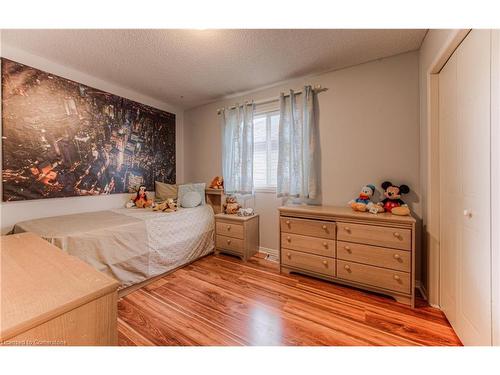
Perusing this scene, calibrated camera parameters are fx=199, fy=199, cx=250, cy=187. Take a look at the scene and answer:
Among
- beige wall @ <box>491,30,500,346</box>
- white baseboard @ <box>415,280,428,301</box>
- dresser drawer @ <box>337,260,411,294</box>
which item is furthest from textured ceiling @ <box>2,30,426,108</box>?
white baseboard @ <box>415,280,428,301</box>

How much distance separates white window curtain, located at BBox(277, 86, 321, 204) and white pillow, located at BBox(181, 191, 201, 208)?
1.16 m

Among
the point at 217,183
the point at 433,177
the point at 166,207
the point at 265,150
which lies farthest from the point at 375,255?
the point at 166,207

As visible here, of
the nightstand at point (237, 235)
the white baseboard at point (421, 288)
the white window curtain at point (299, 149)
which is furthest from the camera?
the nightstand at point (237, 235)

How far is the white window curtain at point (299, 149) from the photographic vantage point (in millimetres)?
2385

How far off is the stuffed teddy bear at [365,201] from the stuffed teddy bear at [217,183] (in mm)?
1853

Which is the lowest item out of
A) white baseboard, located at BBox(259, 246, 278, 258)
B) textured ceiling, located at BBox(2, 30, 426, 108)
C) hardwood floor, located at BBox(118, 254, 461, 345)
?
hardwood floor, located at BBox(118, 254, 461, 345)

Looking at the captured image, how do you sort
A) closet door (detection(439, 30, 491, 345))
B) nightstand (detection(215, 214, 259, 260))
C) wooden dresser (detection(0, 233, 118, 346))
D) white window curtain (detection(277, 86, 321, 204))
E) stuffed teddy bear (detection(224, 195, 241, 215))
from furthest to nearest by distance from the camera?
stuffed teddy bear (detection(224, 195, 241, 215)), nightstand (detection(215, 214, 259, 260)), white window curtain (detection(277, 86, 321, 204)), closet door (detection(439, 30, 491, 345)), wooden dresser (detection(0, 233, 118, 346))

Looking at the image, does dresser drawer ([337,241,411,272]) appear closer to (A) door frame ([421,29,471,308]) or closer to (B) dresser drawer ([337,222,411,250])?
(B) dresser drawer ([337,222,411,250])

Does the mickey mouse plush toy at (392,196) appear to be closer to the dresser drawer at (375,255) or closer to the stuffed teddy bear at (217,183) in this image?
the dresser drawer at (375,255)

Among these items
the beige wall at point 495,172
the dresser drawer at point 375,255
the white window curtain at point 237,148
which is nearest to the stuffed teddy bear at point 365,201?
the dresser drawer at point 375,255

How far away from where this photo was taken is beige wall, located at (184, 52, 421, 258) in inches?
77.7

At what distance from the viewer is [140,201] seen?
274 centimetres
